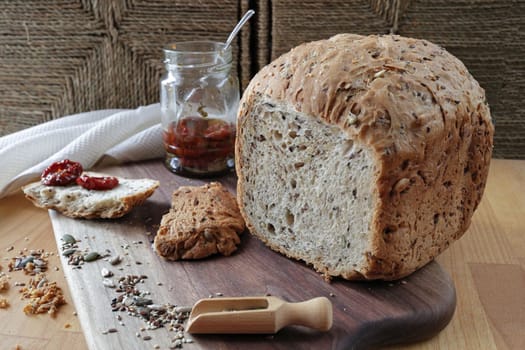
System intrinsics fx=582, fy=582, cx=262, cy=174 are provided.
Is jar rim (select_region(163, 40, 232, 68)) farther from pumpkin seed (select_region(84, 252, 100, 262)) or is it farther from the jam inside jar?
pumpkin seed (select_region(84, 252, 100, 262))

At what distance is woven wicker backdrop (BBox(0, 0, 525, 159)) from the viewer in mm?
2615

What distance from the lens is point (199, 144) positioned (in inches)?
94.9

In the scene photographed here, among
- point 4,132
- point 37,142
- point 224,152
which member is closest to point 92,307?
Answer: point 224,152

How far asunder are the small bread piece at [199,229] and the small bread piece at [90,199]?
18 centimetres

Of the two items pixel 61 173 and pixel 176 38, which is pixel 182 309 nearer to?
pixel 61 173

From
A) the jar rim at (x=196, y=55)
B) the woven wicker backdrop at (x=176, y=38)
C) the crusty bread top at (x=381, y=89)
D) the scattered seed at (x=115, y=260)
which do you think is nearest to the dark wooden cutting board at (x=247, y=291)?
the scattered seed at (x=115, y=260)

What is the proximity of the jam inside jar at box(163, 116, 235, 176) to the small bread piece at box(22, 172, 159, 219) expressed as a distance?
0.28m

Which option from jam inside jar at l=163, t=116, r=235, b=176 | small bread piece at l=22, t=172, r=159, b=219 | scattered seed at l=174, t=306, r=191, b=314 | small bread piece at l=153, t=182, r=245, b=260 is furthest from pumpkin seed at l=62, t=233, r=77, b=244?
jam inside jar at l=163, t=116, r=235, b=176

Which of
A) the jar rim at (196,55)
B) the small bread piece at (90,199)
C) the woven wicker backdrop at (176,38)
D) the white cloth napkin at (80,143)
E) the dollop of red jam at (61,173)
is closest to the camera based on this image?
the small bread piece at (90,199)

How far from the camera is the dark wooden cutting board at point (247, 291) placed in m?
1.44

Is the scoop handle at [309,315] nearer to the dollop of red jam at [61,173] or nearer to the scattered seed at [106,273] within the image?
the scattered seed at [106,273]

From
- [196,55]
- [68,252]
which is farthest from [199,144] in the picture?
[68,252]

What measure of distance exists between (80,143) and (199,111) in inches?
21.3

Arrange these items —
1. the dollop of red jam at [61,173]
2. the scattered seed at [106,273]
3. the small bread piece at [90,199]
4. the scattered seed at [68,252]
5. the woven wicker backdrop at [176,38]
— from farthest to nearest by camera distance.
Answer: the woven wicker backdrop at [176,38] → the dollop of red jam at [61,173] → the small bread piece at [90,199] → the scattered seed at [68,252] → the scattered seed at [106,273]
